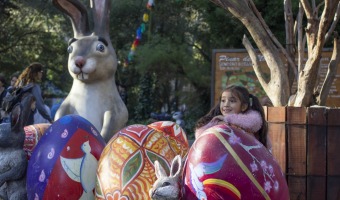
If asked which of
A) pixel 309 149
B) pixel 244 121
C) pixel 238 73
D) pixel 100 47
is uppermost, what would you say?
pixel 100 47

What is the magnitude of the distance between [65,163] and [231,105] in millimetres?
1127

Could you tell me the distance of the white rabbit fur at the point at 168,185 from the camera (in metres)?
2.89

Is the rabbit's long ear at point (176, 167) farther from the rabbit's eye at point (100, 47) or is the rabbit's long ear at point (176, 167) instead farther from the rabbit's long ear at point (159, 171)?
the rabbit's eye at point (100, 47)

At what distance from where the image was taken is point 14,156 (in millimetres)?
3807

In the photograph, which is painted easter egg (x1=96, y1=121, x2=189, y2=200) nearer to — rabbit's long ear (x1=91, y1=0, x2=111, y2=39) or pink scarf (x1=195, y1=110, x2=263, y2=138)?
pink scarf (x1=195, y1=110, x2=263, y2=138)

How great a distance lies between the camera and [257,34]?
5.41m

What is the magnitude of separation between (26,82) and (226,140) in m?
3.40

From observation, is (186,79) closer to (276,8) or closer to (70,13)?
(276,8)

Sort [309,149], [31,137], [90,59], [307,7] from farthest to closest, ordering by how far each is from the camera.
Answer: [90,59] → [307,7] → [309,149] → [31,137]

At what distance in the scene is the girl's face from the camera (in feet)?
12.0

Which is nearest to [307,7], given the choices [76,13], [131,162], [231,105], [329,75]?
[329,75]

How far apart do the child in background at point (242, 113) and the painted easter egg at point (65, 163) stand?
2.39 feet

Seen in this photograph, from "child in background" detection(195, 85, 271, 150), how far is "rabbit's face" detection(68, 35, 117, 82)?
2136mm

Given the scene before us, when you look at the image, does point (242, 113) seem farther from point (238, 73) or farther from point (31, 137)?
point (238, 73)
